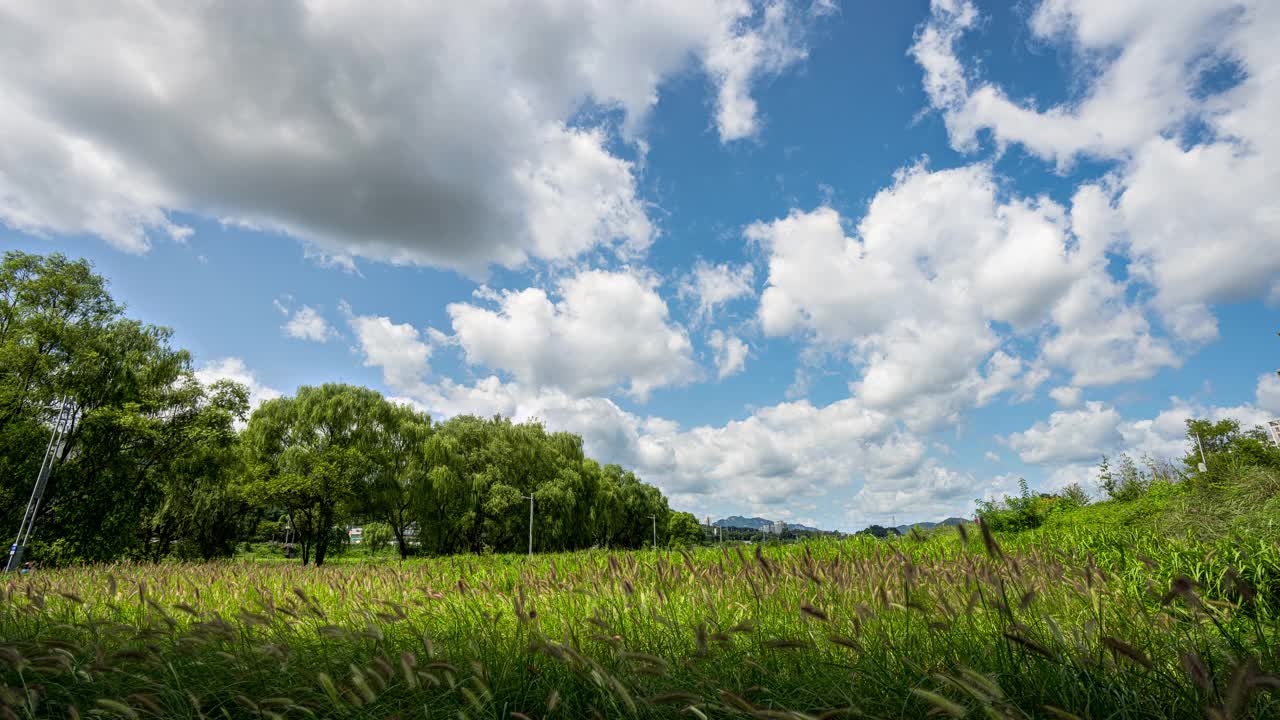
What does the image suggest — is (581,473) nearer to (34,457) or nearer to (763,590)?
(34,457)

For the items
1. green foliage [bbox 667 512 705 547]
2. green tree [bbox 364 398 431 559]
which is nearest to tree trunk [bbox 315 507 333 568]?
green tree [bbox 364 398 431 559]

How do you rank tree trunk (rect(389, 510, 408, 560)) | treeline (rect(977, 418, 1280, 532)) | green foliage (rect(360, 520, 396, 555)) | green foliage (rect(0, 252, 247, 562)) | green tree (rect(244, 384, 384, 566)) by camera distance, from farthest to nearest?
green foliage (rect(360, 520, 396, 555)), tree trunk (rect(389, 510, 408, 560)), green tree (rect(244, 384, 384, 566)), green foliage (rect(0, 252, 247, 562)), treeline (rect(977, 418, 1280, 532))

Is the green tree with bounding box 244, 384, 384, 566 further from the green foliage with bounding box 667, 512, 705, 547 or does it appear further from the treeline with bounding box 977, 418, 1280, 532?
the green foliage with bounding box 667, 512, 705, 547

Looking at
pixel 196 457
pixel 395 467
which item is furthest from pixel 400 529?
pixel 196 457

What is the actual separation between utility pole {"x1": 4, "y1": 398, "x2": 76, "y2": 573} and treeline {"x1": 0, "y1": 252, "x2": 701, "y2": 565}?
34 cm

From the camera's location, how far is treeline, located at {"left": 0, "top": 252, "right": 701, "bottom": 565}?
2406 cm

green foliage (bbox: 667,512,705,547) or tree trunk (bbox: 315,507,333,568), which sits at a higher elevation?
green foliage (bbox: 667,512,705,547)

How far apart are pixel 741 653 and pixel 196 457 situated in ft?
101

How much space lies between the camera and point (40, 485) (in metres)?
21.1

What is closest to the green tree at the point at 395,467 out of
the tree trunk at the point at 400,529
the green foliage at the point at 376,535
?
the tree trunk at the point at 400,529

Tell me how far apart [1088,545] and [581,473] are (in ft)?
119

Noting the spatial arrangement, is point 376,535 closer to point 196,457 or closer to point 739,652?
point 196,457

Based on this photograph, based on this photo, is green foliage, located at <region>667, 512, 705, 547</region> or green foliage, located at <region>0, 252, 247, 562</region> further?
green foliage, located at <region>667, 512, 705, 547</region>

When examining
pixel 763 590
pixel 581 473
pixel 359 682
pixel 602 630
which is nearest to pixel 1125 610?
pixel 763 590
